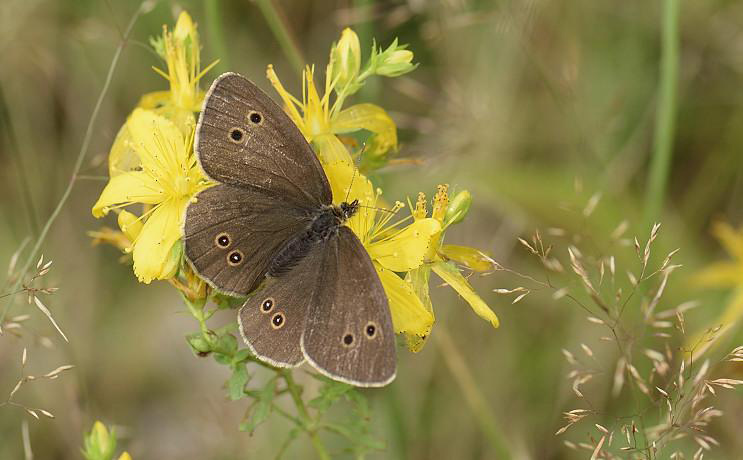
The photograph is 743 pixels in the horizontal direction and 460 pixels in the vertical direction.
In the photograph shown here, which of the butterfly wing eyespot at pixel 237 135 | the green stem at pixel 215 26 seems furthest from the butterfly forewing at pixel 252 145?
the green stem at pixel 215 26

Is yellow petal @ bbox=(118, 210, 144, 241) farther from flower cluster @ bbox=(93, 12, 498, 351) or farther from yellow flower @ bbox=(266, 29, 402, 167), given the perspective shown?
yellow flower @ bbox=(266, 29, 402, 167)

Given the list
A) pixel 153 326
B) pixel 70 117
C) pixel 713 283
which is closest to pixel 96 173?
pixel 70 117

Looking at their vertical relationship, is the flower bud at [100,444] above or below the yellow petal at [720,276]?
above

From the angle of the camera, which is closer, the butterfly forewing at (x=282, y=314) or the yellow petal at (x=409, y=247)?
the butterfly forewing at (x=282, y=314)

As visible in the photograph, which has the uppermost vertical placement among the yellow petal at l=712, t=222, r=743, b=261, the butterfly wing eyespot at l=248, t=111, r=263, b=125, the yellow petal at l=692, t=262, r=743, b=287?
the butterfly wing eyespot at l=248, t=111, r=263, b=125

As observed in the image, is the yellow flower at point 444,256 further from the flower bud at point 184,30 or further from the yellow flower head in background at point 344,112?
the flower bud at point 184,30

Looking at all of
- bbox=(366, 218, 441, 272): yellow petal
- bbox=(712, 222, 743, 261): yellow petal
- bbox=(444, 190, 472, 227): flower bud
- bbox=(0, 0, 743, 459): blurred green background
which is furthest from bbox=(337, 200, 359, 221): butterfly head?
bbox=(712, 222, 743, 261): yellow petal

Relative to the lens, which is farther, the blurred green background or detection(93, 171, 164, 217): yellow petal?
the blurred green background
